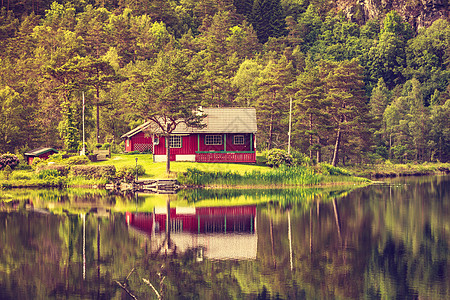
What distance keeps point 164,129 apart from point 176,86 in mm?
6573

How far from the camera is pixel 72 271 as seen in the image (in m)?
23.8

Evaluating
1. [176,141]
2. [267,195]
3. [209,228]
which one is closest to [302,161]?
[176,141]

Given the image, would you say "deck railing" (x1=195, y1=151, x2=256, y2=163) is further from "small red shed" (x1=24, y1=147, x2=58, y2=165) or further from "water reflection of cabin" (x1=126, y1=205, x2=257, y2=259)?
"water reflection of cabin" (x1=126, y1=205, x2=257, y2=259)

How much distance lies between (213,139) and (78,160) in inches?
556

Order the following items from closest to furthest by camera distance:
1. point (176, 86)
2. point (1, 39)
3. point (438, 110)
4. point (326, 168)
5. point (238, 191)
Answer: point (238, 191) < point (176, 86) < point (326, 168) < point (438, 110) < point (1, 39)

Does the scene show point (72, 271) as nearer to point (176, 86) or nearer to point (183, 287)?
point (183, 287)

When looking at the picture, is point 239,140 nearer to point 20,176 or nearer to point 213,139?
point 213,139

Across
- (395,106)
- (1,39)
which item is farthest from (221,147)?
(1,39)

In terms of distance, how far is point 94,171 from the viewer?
184ft

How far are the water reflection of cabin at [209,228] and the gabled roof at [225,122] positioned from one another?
22862 millimetres

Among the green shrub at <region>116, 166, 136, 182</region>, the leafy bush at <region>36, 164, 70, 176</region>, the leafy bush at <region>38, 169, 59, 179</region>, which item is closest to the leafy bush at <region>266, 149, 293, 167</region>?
the green shrub at <region>116, 166, 136, 182</region>

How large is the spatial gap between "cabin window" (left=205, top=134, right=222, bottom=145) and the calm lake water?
59.8ft

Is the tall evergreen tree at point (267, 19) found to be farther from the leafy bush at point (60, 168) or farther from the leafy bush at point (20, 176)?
the leafy bush at point (20, 176)

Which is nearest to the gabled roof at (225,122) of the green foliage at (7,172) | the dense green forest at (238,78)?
the dense green forest at (238,78)
